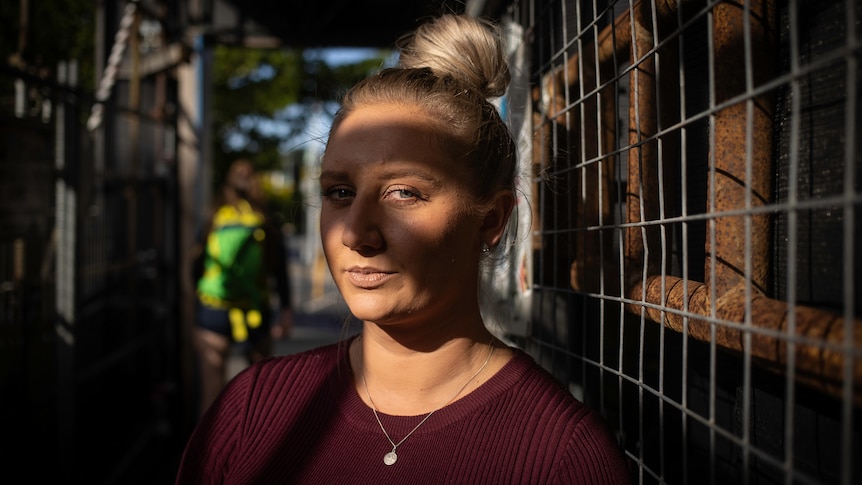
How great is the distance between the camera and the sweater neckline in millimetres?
1323

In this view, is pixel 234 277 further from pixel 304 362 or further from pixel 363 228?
pixel 363 228

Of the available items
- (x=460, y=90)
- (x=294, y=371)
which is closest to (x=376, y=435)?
(x=294, y=371)

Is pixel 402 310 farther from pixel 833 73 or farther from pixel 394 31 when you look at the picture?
pixel 394 31

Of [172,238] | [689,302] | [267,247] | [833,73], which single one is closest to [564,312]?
[689,302]

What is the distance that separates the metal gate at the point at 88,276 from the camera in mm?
2801

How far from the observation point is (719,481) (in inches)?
49.3

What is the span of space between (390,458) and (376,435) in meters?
0.07

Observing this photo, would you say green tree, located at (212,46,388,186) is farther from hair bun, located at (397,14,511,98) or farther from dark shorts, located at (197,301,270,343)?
hair bun, located at (397,14,511,98)

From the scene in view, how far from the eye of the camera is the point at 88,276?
3.65m

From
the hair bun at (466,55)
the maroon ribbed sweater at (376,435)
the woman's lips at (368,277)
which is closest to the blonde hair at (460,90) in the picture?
the hair bun at (466,55)

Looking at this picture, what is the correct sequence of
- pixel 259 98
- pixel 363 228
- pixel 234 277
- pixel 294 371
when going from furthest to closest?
pixel 259 98, pixel 234 277, pixel 294 371, pixel 363 228

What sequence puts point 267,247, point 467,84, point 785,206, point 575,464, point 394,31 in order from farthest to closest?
point 394,31 → point 267,247 → point 467,84 → point 575,464 → point 785,206

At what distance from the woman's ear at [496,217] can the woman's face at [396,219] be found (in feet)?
0.20

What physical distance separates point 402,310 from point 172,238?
433 cm
